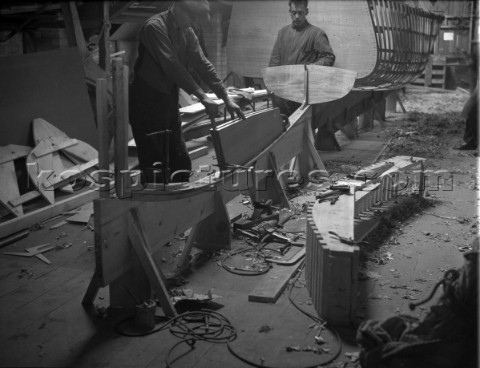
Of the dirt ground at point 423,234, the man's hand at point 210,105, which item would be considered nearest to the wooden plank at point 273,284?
the dirt ground at point 423,234

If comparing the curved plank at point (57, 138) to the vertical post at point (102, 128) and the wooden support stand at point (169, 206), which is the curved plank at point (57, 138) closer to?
the wooden support stand at point (169, 206)

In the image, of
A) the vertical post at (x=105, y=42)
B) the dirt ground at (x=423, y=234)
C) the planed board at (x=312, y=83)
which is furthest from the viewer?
the vertical post at (x=105, y=42)

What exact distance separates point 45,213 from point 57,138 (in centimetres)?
125

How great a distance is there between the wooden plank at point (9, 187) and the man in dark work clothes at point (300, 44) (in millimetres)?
3125

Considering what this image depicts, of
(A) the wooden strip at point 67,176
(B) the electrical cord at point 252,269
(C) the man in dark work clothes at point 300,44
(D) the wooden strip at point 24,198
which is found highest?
(C) the man in dark work clothes at point 300,44

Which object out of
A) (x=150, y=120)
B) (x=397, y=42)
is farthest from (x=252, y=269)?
(x=397, y=42)

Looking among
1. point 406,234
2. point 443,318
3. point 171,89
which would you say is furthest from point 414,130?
point 443,318

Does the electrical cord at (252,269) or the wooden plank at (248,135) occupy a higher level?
the wooden plank at (248,135)

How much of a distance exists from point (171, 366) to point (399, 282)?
1756mm

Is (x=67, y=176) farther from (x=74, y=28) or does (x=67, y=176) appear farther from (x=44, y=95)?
(x=74, y=28)

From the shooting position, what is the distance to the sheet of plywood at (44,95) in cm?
629

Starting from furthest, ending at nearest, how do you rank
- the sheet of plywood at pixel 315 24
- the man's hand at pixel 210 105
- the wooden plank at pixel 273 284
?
the sheet of plywood at pixel 315 24
the man's hand at pixel 210 105
the wooden plank at pixel 273 284

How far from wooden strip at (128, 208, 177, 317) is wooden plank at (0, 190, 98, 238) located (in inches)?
75.8

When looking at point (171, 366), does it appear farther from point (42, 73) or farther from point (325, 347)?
point (42, 73)
